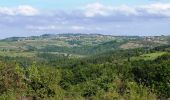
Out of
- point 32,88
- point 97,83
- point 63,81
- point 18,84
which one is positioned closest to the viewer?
point 18,84

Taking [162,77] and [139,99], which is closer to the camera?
[139,99]

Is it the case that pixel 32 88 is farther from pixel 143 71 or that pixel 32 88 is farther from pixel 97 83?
pixel 143 71

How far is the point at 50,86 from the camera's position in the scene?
97.9 metres

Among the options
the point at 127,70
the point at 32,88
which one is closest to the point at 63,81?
the point at 127,70

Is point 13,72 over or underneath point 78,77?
over

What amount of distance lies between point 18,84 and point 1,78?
4.51 metres

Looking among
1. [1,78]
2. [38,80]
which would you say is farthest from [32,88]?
[1,78]

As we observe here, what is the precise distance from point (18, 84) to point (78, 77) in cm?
6614

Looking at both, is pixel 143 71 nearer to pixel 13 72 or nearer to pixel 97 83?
pixel 97 83

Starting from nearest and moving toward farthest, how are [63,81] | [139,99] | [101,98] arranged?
[139,99], [101,98], [63,81]

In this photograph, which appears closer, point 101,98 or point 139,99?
point 139,99

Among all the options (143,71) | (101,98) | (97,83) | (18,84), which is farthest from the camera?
(143,71)

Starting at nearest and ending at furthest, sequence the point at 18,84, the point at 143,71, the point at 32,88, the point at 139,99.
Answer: the point at 139,99
the point at 18,84
the point at 32,88
the point at 143,71

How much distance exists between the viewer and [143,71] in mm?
142375
